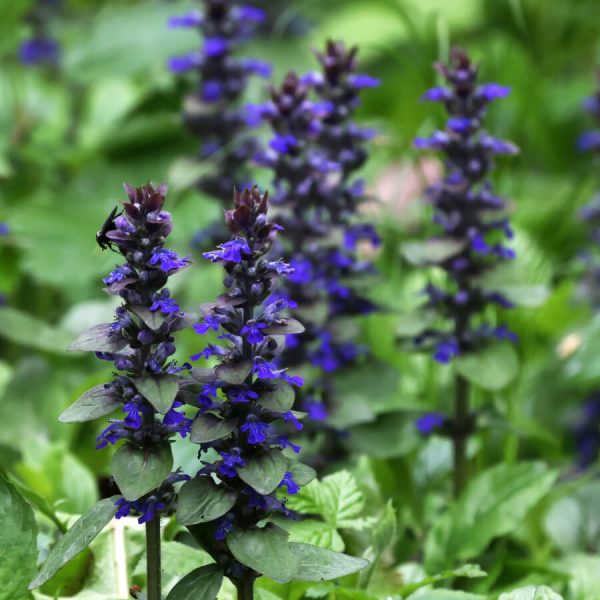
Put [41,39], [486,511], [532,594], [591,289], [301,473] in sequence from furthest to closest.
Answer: [41,39], [591,289], [486,511], [532,594], [301,473]

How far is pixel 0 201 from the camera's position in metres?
3.15

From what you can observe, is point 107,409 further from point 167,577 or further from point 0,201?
point 0,201

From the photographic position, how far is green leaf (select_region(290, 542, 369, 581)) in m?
1.26

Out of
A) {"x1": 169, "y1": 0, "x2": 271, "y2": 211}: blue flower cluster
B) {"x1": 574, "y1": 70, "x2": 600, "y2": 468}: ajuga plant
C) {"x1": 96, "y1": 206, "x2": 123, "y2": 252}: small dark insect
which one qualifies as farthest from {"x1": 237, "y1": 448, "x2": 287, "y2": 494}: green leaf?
{"x1": 574, "y1": 70, "x2": 600, "y2": 468}: ajuga plant

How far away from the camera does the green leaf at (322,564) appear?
49.6 inches

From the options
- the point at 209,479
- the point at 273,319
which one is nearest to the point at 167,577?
the point at 209,479

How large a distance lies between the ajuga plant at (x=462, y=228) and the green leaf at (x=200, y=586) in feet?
2.72

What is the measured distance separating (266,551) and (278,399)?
0.20 metres

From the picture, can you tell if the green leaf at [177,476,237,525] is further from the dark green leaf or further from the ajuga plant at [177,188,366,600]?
the dark green leaf

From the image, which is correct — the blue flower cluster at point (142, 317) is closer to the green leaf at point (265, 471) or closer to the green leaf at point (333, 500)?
the green leaf at point (265, 471)

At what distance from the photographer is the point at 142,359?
1.27 metres

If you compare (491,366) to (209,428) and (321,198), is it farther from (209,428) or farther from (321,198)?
(209,428)

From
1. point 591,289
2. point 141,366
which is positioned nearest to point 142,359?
point 141,366

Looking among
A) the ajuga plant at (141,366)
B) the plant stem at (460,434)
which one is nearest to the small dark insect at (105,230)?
the ajuga plant at (141,366)
